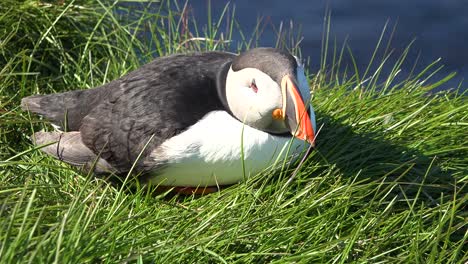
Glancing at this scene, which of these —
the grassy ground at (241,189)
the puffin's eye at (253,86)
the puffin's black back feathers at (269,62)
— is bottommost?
the grassy ground at (241,189)

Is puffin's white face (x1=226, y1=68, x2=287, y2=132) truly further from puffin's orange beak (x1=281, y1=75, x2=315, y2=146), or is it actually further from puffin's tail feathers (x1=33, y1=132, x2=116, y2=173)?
puffin's tail feathers (x1=33, y1=132, x2=116, y2=173)

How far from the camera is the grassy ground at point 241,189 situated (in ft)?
13.5

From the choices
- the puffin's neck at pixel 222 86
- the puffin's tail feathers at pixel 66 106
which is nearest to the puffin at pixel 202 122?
the puffin's neck at pixel 222 86

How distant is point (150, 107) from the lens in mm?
5203

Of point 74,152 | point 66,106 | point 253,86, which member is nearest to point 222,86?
point 253,86

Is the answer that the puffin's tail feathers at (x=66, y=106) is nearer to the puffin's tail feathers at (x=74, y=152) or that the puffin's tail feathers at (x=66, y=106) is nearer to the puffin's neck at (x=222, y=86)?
the puffin's tail feathers at (x=74, y=152)

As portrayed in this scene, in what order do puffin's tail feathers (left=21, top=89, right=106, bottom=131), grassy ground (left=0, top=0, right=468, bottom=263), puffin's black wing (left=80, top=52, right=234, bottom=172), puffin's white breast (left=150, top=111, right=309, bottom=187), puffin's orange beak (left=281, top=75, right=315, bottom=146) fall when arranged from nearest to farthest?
grassy ground (left=0, top=0, right=468, bottom=263) → puffin's orange beak (left=281, top=75, right=315, bottom=146) → puffin's white breast (left=150, top=111, right=309, bottom=187) → puffin's black wing (left=80, top=52, right=234, bottom=172) → puffin's tail feathers (left=21, top=89, right=106, bottom=131)

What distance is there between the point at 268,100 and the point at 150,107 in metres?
0.68

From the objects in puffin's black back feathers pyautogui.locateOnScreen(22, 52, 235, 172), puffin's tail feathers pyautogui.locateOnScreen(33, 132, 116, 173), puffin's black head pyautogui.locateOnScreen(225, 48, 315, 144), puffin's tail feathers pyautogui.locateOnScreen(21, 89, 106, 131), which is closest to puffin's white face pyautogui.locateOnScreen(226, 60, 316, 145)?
puffin's black head pyautogui.locateOnScreen(225, 48, 315, 144)

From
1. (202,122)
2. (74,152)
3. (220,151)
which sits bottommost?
(74,152)

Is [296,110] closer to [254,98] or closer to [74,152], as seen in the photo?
[254,98]

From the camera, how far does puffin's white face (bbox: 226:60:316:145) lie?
15.7 ft

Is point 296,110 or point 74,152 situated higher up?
point 296,110

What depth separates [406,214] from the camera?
16.0ft
